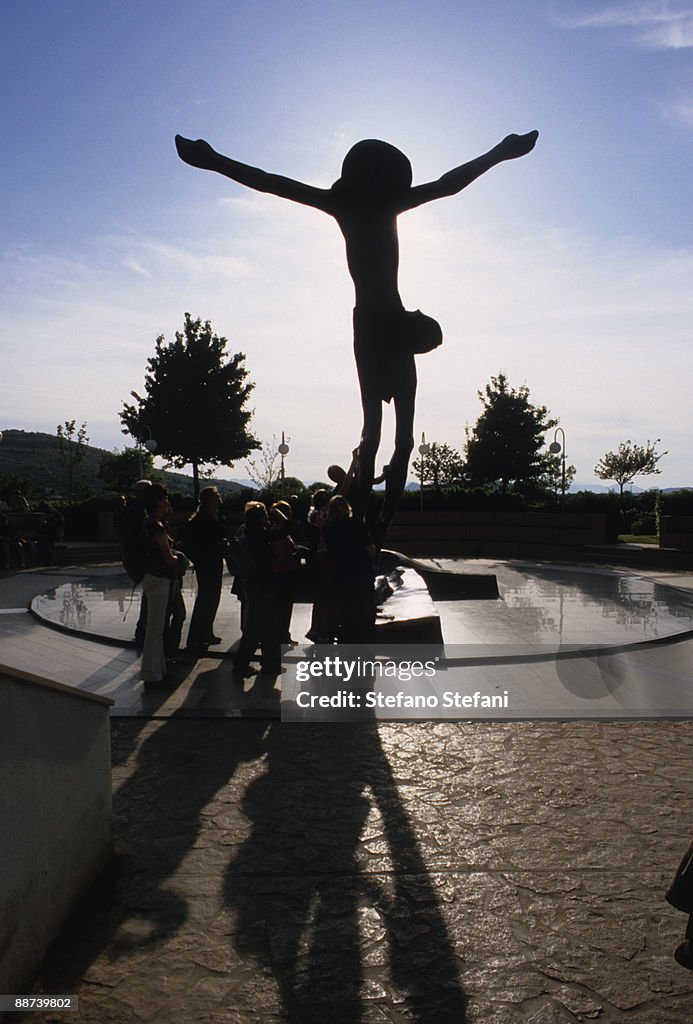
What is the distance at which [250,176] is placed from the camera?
7.18m

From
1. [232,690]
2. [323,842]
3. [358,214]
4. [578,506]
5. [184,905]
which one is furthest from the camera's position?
[578,506]

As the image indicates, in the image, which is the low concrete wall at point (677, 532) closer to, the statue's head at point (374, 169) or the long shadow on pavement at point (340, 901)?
the statue's head at point (374, 169)

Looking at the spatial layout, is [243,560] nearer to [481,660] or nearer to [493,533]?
[481,660]

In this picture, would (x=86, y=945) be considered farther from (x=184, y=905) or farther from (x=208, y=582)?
(x=208, y=582)

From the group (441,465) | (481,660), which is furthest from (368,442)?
(441,465)

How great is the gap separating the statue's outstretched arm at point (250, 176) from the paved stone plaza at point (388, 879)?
524 centimetres

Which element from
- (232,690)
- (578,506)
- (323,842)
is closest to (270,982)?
(323,842)

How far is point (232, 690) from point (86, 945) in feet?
12.3

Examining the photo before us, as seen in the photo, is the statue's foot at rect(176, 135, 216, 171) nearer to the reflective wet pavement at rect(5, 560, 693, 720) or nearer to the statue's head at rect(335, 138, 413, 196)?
the statue's head at rect(335, 138, 413, 196)

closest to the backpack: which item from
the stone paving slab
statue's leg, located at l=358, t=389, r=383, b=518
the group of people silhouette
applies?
the group of people silhouette

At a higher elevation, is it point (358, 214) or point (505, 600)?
point (358, 214)

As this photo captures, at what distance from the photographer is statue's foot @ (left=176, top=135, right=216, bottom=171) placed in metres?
6.98

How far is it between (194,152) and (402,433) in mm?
3543

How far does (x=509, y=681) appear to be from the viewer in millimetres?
6832
